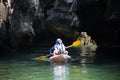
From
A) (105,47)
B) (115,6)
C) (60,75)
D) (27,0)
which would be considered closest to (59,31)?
(27,0)

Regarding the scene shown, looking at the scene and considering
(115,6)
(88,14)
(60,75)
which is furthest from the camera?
(88,14)

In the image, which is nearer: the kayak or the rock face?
the kayak

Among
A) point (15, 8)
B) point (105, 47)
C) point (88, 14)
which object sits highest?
point (15, 8)

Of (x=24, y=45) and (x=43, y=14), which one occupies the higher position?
(x=43, y=14)

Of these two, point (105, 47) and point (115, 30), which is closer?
point (115, 30)

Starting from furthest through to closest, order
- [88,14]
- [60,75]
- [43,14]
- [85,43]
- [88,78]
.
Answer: [43,14], [85,43], [88,14], [60,75], [88,78]

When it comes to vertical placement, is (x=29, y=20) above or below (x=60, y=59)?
above

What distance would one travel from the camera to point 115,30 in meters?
33.6

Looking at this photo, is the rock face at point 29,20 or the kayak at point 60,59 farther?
the rock face at point 29,20

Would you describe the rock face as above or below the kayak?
above

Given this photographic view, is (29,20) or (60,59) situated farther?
(29,20)

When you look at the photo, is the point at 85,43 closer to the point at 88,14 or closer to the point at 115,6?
the point at 88,14

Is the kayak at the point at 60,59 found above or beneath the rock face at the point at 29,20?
beneath

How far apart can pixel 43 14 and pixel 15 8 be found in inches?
516
